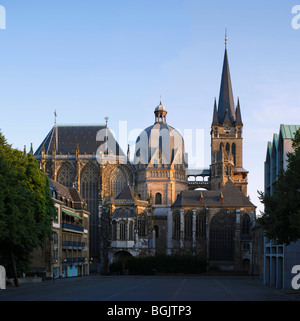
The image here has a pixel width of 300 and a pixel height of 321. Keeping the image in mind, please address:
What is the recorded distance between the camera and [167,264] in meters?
95.8

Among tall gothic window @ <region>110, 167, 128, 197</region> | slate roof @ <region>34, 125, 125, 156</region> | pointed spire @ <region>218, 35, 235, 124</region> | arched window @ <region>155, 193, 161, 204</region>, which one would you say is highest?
pointed spire @ <region>218, 35, 235, 124</region>

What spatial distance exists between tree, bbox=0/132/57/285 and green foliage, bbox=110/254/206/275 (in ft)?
124

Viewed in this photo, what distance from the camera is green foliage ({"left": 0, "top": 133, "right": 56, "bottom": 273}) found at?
48062mm

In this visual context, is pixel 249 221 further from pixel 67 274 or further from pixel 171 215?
pixel 67 274

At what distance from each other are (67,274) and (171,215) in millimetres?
29173

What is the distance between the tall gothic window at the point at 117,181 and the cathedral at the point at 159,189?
0.20m

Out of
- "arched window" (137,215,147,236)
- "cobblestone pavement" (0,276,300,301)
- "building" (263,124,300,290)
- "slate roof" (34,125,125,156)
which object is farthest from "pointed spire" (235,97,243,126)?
"cobblestone pavement" (0,276,300,301)

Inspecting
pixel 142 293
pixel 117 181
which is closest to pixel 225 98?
pixel 117 181

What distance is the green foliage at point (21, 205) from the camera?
4806cm

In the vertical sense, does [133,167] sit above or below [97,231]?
above

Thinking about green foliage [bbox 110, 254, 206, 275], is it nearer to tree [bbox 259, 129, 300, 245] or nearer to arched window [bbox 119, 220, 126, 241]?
arched window [bbox 119, 220, 126, 241]

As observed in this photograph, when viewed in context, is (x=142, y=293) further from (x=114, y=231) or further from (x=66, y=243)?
(x=114, y=231)

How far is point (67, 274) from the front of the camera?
8425 centimetres
